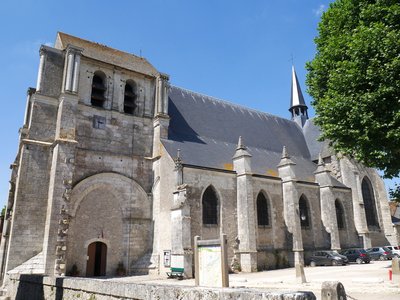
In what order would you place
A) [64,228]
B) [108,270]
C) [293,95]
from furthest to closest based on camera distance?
[293,95]
[108,270]
[64,228]

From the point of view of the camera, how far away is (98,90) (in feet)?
65.0

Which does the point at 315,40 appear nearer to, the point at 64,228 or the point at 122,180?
the point at 122,180

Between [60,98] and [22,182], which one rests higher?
[60,98]

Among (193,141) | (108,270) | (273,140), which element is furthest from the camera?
(273,140)

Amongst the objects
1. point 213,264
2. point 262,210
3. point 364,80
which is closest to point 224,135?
point 262,210

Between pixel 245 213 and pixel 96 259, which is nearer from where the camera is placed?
pixel 96 259

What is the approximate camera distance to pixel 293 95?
115 feet

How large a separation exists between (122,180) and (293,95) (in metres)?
22.9

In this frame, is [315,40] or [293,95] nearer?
[315,40]

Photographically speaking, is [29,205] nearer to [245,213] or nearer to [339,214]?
[245,213]

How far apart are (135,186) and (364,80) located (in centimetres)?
1278

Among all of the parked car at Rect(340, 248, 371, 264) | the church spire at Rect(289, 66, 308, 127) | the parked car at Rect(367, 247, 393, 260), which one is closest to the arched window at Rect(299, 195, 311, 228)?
the parked car at Rect(340, 248, 371, 264)

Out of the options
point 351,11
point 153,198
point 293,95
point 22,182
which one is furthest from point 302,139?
point 22,182

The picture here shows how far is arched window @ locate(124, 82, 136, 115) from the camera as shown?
810 inches
